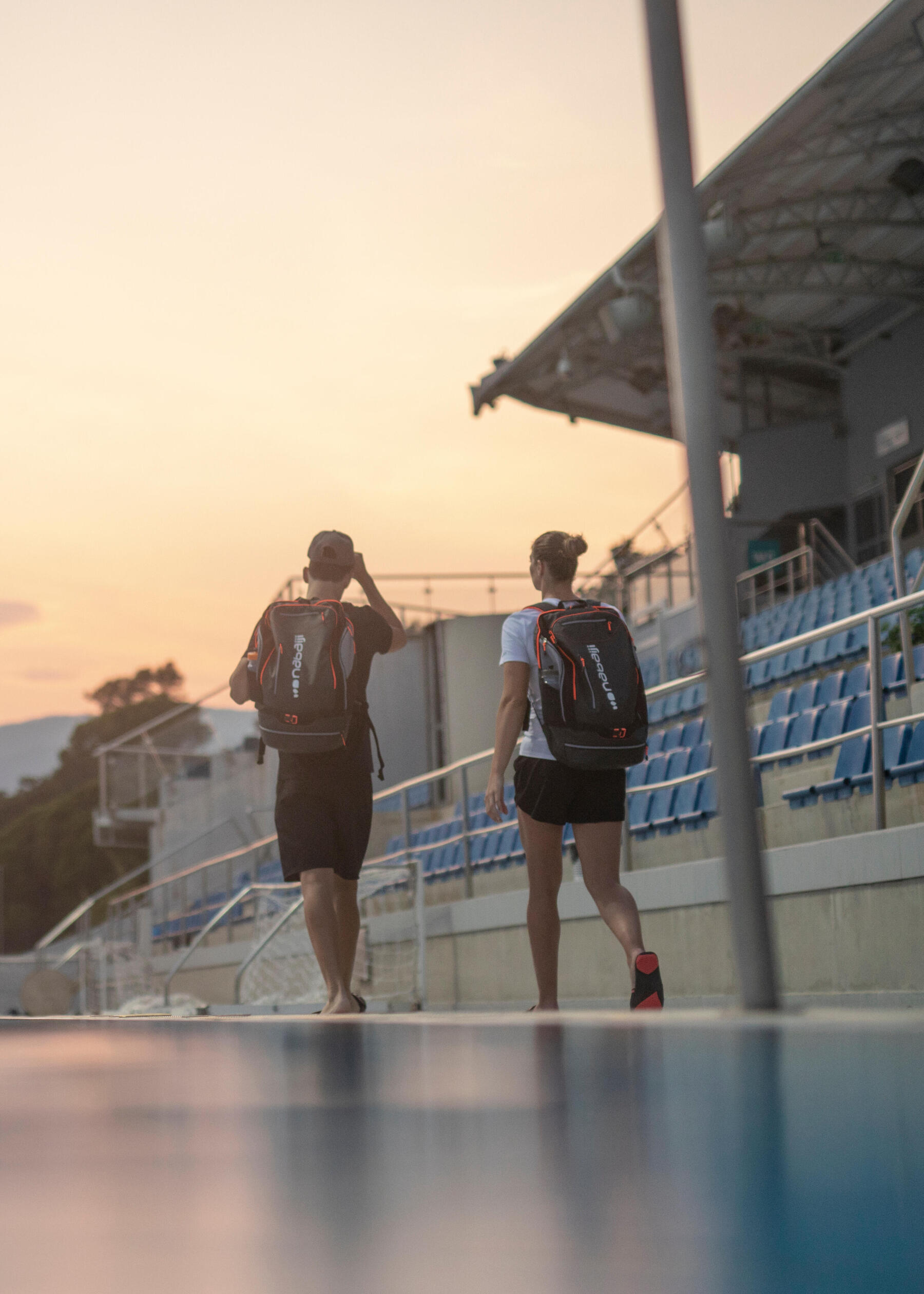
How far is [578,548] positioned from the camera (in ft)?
10.7

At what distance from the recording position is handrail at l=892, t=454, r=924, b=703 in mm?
5344

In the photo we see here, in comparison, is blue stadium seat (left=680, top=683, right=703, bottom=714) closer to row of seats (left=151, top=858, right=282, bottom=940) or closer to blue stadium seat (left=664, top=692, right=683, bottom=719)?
blue stadium seat (left=664, top=692, right=683, bottom=719)

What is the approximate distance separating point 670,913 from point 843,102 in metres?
10.8

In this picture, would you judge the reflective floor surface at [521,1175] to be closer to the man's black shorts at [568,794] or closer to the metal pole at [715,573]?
the metal pole at [715,573]

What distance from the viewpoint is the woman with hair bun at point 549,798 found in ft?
10.1

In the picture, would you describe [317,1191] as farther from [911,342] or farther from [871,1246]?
[911,342]

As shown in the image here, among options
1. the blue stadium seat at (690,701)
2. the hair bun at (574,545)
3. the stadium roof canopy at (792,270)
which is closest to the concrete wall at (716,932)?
the hair bun at (574,545)

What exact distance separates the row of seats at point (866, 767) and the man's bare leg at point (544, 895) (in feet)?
6.47

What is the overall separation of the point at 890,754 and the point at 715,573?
4508 millimetres

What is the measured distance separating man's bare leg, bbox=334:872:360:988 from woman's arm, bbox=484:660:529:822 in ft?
1.30

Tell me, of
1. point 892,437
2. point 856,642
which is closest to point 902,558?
point 856,642

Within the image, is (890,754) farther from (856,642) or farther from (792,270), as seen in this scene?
(792,270)

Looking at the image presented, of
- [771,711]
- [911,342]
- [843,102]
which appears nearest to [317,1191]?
[771,711]

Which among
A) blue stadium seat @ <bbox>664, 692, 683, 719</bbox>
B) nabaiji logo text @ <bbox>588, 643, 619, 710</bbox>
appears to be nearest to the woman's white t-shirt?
nabaiji logo text @ <bbox>588, 643, 619, 710</bbox>
